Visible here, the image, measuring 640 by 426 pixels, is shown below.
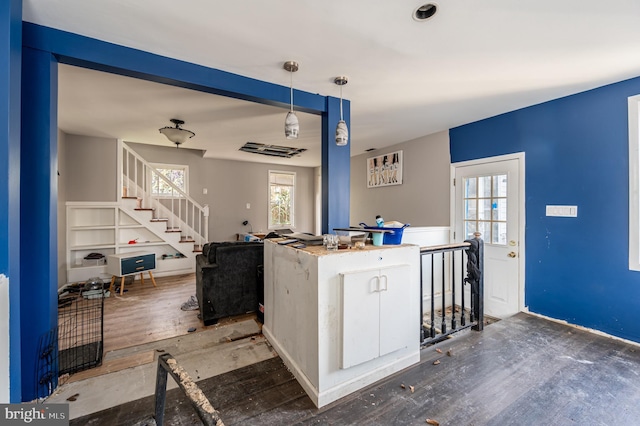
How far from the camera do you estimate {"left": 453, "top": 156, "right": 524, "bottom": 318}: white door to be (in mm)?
3318

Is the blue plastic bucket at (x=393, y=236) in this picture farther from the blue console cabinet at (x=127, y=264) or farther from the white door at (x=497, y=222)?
the blue console cabinet at (x=127, y=264)

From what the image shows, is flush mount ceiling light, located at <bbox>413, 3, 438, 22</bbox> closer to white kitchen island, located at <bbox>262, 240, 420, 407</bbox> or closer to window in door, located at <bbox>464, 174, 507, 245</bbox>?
white kitchen island, located at <bbox>262, 240, 420, 407</bbox>

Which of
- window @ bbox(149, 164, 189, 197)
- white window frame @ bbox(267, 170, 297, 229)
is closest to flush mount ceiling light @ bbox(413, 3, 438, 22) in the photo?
window @ bbox(149, 164, 189, 197)

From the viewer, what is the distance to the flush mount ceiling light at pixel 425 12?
1608 mm

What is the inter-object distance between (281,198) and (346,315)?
586cm

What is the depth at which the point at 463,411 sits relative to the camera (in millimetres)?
1638

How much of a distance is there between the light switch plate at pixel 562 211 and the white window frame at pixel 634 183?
0.40m

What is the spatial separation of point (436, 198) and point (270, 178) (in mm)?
4367

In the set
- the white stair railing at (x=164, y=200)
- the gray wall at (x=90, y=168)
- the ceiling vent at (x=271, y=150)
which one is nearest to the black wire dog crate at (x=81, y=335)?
the gray wall at (x=90, y=168)

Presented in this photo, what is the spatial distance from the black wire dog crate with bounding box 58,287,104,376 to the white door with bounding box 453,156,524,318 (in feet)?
14.2

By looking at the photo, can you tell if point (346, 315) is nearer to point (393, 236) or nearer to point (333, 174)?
point (393, 236)

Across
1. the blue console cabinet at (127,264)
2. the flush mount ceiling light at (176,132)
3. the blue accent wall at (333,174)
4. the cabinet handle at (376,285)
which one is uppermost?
the flush mount ceiling light at (176,132)

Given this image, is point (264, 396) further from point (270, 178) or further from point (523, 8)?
point (270, 178)

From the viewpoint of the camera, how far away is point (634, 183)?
8.11 feet
